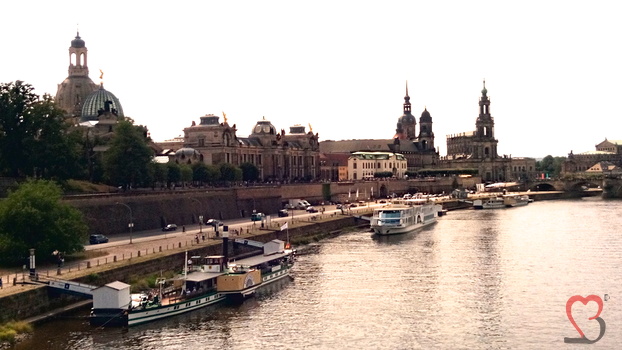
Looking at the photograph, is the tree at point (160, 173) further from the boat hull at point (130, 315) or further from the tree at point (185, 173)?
the boat hull at point (130, 315)

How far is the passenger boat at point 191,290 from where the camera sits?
4184 cm

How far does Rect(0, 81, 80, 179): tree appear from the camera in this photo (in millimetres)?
71500

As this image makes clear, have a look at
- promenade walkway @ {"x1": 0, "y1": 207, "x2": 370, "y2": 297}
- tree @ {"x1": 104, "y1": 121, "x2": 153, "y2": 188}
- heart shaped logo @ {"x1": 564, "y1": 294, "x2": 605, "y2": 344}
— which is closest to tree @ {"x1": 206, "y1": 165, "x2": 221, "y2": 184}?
promenade walkway @ {"x1": 0, "y1": 207, "x2": 370, "y2": 297}

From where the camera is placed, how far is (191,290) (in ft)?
153

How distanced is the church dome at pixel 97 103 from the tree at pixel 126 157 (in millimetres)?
26085

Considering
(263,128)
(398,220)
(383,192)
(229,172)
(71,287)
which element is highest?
(263,128)

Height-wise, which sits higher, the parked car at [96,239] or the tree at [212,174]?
the tree at [212,174]

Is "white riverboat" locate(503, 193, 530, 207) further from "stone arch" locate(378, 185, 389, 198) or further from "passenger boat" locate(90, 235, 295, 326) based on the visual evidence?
"passenger boat" locate(90, 235, 295, 326)

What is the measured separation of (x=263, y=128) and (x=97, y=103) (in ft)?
103

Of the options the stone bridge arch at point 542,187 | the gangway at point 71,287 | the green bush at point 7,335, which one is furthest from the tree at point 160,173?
the stone bridge arch at point 542,187

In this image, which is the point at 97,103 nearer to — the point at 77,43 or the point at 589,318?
the point at 77,43

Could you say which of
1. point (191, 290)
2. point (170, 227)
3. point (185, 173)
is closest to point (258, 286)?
point (191, 290)

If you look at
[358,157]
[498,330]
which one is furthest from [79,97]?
[498,330]

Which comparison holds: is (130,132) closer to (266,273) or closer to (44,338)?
(266,273)
